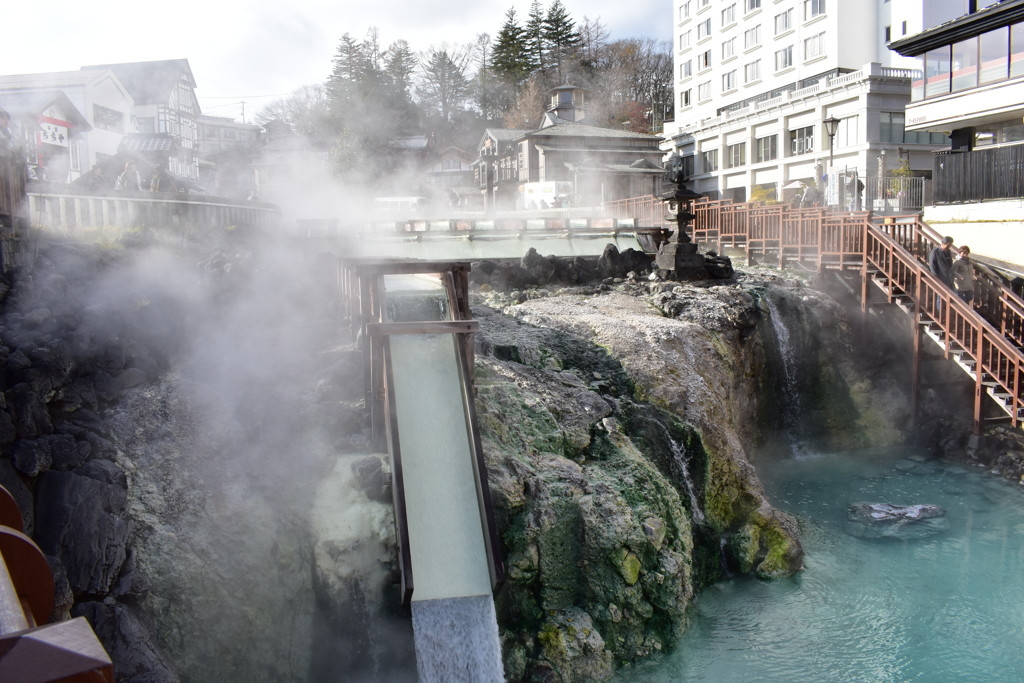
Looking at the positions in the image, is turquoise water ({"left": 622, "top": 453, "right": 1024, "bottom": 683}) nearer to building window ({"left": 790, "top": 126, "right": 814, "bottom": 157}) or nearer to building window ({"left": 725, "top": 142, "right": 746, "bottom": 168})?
building window ({"left": 790, "top": 126, "right": 814, "bottom": 157})

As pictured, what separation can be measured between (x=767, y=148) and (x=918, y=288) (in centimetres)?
2546

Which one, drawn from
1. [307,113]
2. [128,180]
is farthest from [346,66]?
Result: [128,180]

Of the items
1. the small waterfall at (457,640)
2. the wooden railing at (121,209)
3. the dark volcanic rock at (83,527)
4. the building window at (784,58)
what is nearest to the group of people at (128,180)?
the wooden railing at (121,209)

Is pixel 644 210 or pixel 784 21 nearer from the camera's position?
pixel 644 210

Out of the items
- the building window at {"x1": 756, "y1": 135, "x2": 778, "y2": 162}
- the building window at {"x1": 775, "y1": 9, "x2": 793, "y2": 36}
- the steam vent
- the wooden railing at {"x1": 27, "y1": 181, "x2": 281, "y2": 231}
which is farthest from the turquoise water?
the building window at {"x1": 775, "y1": 9, "x2": 793, "y2": 36}

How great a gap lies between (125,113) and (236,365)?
31959 mm

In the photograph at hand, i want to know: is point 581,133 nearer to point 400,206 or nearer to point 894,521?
point 400,206

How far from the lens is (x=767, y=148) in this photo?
3747 centimetres

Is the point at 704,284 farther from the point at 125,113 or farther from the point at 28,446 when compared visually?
the point at 125,113

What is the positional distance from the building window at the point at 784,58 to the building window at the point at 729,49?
161 inches

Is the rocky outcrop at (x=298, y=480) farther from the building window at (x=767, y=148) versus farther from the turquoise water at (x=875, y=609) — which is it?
the building window at (x=767, y=148)

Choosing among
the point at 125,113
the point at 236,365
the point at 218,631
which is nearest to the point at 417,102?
the point at 125,113

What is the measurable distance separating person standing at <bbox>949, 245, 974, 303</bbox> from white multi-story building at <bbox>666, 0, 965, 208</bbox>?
12180mm

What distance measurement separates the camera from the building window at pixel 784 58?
38634 millimetres
